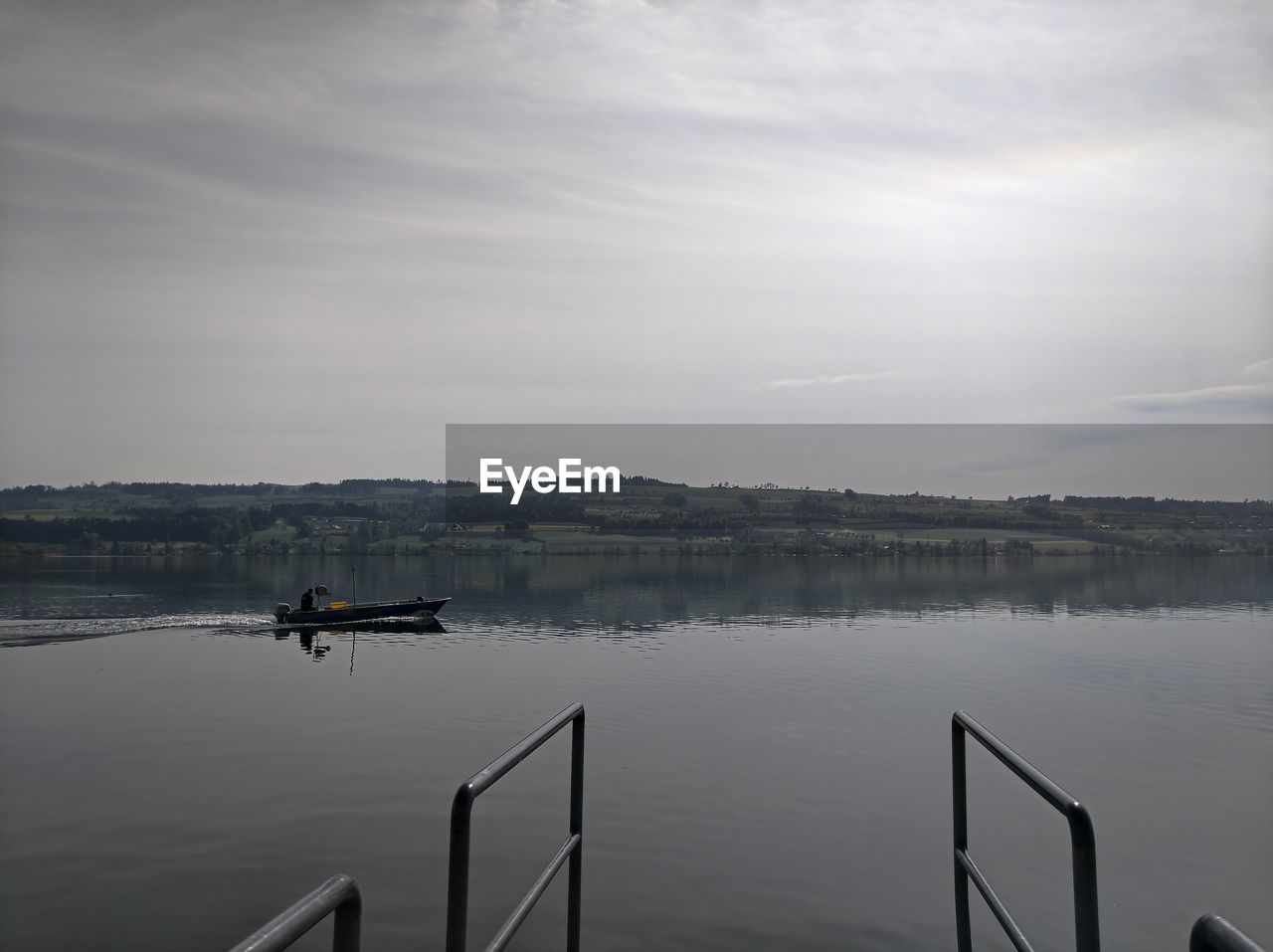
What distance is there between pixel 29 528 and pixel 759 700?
99539 mm

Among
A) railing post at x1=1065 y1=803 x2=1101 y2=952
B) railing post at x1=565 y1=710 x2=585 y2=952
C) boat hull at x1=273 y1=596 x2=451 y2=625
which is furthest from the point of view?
boat hull at x1=273 y1=596 x2=451 y2=625

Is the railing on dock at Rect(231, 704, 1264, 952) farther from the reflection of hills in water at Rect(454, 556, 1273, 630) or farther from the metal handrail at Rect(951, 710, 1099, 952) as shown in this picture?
the reflection of hills in water at Rect(454, 556, 1273, 630)

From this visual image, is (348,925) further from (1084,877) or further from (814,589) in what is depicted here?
(814,589)

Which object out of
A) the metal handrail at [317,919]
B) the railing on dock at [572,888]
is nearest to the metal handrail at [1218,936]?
the railing on dock at [572,888]

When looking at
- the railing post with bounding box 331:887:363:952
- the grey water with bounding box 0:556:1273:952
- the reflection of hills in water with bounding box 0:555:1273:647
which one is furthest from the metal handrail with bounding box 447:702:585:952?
the reflection of hills in water with bounding box 0:555:1273:647

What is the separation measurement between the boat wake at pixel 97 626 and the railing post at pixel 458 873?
38737 millimetres

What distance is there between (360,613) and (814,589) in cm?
4111

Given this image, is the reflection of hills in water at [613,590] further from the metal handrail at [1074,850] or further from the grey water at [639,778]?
the metal handrail at [1074,850]

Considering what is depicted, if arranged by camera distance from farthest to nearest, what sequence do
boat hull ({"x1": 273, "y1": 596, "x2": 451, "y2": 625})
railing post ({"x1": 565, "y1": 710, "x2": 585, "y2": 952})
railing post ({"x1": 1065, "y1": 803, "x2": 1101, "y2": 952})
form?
boat hull ({"x1": 273, "y1": 596, "x2": 451, "y2": 625}), railing post ({"x1": 565, "y1": 710, "x2": 585, "y2": 952}), railing post ({"x1": 1065, "y1": 803, "x2": 1101, "y2": 952})

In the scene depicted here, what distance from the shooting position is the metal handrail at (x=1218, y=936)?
1.39 m

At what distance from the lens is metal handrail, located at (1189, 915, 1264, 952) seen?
4.56ft

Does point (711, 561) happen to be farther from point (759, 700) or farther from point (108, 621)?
point (759, 700)

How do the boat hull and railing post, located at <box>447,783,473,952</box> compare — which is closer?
railing post, located at <box>447,783,473,952</box>

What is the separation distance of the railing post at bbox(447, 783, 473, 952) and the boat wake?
38737mm
